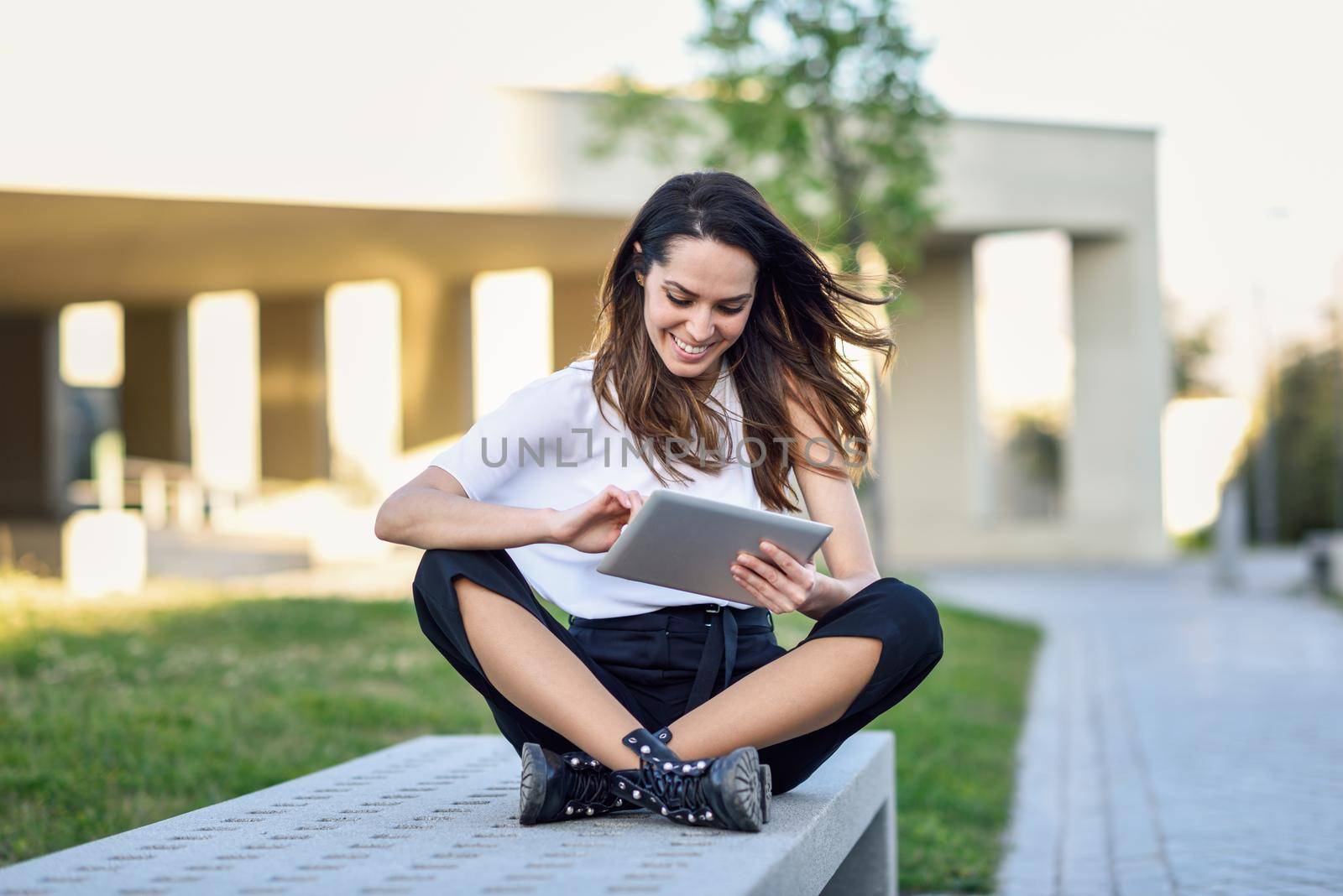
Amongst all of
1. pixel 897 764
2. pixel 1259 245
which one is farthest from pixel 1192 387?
pixel 897 764

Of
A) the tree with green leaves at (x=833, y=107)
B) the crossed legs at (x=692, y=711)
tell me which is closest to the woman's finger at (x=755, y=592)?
the crossed legs at (x=692, y=711)

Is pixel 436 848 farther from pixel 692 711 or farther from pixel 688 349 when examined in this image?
pixel 688 349

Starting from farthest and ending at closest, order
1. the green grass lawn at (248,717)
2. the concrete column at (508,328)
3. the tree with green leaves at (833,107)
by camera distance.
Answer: the concrete column at (508,328) → the tree with green leaves at (833,107) → the green grass lawn at (248,717)

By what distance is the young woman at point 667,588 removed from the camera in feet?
8.17

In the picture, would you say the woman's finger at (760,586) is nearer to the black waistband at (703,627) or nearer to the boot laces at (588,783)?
the black waistband at (703,627)

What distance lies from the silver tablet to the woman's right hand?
4cm

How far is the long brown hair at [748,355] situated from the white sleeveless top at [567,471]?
0.12 feet

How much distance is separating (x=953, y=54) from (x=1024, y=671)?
668 cm

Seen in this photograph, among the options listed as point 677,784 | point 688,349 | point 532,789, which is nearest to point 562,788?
point 532,789

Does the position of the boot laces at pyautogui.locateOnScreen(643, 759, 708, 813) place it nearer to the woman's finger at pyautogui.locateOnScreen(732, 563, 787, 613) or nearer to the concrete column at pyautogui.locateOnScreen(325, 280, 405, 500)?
the woman's finger at pyautogui.locateOnScreen(732, 563, 787, 613)

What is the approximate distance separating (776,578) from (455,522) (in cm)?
58

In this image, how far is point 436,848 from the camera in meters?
2.10

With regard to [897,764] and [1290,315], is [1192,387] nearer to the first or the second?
[1290,315]

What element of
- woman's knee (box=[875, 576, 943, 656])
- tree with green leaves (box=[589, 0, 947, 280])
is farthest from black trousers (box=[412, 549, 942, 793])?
tree with green leaves (box=[589, 0, 947, 280])
